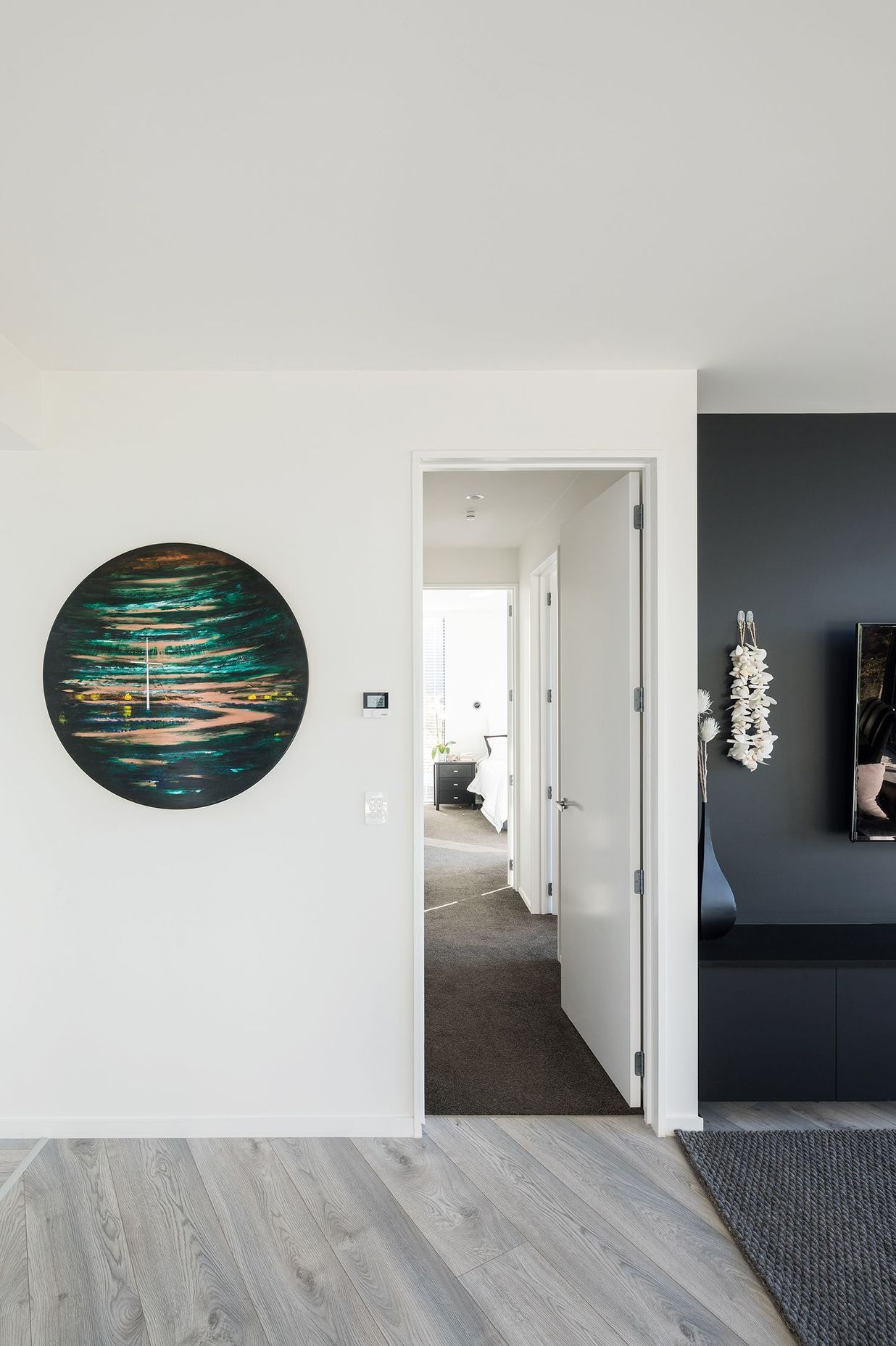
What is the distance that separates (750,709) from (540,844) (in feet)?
7.65

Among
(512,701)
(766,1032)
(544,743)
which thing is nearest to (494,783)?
(512,701)

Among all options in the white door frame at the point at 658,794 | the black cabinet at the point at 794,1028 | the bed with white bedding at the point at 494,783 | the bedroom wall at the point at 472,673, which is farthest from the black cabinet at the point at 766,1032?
the bedroom wall at the point at 472,673

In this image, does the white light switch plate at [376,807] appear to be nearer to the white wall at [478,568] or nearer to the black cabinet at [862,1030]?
the black cabinet at [862,1030]

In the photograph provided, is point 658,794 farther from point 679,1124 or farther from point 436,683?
point 436,683

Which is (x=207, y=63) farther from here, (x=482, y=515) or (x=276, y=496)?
(x=482, y=515)

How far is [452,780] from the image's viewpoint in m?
9.00

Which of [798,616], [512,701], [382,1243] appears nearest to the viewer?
[382,1243]

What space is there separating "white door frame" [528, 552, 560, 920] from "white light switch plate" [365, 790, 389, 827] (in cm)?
239

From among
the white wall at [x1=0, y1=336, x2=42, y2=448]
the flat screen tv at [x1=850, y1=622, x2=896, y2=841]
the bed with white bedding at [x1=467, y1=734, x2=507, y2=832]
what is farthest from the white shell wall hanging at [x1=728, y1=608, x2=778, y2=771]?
the bed with white bedding at [x1=467, y1=734, x2=507, y2=832]

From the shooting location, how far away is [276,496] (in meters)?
2.69

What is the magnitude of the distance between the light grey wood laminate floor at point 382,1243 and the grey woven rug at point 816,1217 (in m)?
0.07

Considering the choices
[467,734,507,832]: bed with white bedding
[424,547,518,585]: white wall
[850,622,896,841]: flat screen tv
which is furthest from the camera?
[467,734,507,832]: bed with white bedding

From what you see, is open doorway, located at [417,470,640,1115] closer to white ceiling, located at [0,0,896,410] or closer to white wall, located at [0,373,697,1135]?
white wall, located at [0,373,697,1135]

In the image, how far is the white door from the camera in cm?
278
